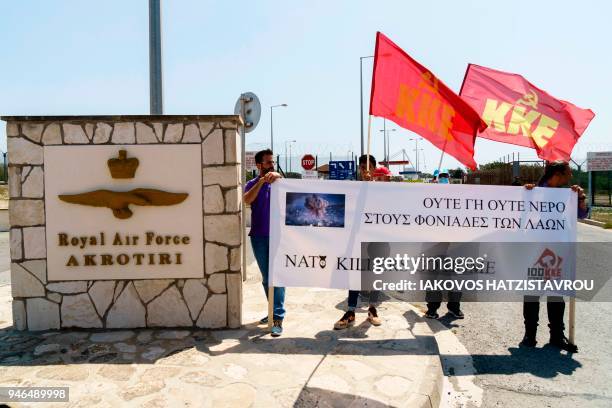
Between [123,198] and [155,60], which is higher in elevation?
[155,60]

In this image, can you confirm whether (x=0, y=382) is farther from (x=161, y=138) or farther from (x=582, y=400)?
(x=582, y=400)

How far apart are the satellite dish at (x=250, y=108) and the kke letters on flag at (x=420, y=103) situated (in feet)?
8.72

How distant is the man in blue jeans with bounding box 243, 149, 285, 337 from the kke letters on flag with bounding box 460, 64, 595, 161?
267 cm

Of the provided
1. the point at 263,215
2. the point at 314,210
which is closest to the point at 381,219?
the point at 314,210

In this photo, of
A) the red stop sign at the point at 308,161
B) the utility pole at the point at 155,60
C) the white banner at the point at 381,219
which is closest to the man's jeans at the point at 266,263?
the white banner at the point at 381,219

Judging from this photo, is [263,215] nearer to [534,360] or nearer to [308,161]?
[534,360]

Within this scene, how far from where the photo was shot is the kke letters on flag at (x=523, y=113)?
588 cm

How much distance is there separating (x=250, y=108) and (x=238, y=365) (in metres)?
4.39

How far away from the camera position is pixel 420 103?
16.6 ft

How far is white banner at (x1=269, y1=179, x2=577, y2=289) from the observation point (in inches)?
190

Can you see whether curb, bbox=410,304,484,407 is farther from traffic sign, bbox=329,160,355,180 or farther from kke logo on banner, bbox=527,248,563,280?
traffic sign, bbox=329,160,355,180

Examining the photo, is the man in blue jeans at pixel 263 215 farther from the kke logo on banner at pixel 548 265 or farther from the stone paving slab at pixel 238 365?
the kke logo on banner at pixel 548 265

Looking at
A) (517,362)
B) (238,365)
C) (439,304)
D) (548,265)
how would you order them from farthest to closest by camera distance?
1. (439,304)
2. (548,265)
3. (517,362)
4. (238,365)

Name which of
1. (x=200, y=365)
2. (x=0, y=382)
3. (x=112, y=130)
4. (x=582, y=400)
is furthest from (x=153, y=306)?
(x=582, y=400)
